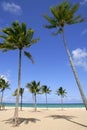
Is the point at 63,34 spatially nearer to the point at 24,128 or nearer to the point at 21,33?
the point at 21,33

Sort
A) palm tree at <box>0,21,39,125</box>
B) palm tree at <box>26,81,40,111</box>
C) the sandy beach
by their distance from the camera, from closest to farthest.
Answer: the sandy beach, palm tree at <box>0,21,39,125</box>, palm tree at <box>26,81,40,111</box>

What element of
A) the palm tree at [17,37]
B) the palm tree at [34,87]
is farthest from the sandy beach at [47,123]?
the palm tree at [34,87]

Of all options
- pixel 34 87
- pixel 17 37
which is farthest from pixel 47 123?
pixel 34 87

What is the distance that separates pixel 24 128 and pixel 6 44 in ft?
33.1

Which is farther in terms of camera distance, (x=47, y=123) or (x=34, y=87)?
(x=34, y=87)

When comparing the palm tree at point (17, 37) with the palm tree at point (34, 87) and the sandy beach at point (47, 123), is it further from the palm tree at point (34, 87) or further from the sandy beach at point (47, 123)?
the palm tree at point (34, 87)

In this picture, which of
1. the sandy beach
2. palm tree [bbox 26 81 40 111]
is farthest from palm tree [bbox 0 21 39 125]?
palm tree [bbox 26 81 40 111]

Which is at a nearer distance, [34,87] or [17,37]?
[17,37]

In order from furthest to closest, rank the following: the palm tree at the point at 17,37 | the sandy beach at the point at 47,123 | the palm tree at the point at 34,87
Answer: the palm tree at the point at 34,87, the palm tree at the point at 17,37, the sandy beach at the point at 47,123

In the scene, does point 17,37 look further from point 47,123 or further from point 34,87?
point 34,87

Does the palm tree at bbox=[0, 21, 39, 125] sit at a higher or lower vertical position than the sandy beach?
higher

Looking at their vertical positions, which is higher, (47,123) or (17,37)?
(17,37)

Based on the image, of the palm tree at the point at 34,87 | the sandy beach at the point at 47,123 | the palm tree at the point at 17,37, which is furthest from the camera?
the palm tree at the point at 34,87

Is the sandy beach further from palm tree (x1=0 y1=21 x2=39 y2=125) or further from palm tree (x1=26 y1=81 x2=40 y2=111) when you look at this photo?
palm tree (x1=26 y1=81 x2=40 y2=111)
